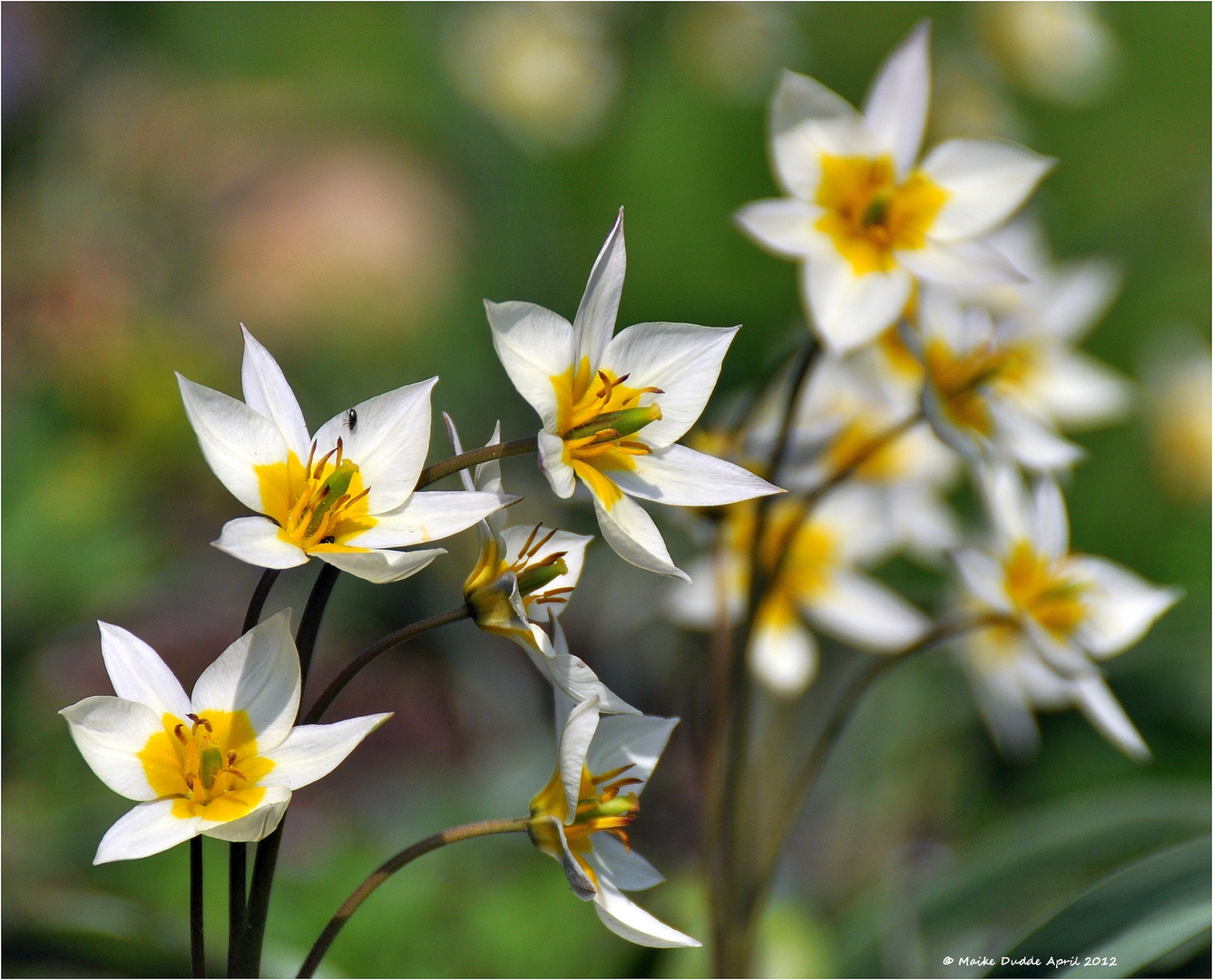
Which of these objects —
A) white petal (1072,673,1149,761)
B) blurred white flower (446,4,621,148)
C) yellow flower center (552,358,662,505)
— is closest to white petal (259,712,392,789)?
yellow flower center (552,358,662,505)

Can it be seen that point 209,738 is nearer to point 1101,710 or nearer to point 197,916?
point 197,916

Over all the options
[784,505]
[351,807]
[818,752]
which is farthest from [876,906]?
[351,807]

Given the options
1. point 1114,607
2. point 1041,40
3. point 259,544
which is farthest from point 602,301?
point 1041,40

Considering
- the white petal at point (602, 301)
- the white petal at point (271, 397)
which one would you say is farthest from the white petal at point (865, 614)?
the white petal at point (271, 397)

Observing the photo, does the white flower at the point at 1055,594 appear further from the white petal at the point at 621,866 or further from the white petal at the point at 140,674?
the white petal at the point at 140,674

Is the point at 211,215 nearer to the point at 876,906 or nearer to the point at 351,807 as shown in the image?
the point at 351,807
